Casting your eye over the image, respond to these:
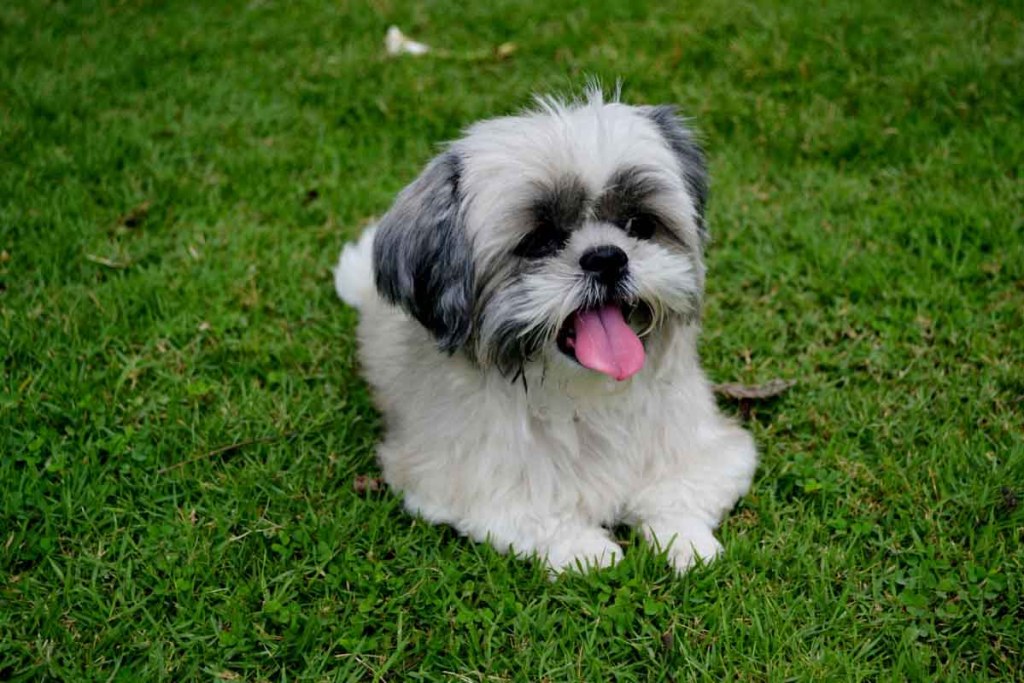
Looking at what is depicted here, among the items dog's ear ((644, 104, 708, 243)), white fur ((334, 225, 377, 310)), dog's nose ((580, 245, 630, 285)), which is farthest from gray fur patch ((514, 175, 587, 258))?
white fur ((334, 225, 377, 310))

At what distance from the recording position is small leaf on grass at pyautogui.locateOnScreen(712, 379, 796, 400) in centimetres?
382

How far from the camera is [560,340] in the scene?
292 cm

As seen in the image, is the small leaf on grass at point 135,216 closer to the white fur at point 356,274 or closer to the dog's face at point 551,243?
the white fur at point 356,274

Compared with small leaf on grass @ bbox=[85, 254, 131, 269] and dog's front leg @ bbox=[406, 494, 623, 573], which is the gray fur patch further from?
small leaf on grass @ bbox=[85, 254, 131, 269]

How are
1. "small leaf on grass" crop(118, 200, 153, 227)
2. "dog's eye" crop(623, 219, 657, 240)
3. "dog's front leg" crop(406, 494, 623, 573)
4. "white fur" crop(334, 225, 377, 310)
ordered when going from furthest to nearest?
"small leaf on grass" crop(118, 200, 153, 227)
"white fur" crop(334, 225, 377, 310)
"dog's front leg" crop(406, 494, 623, 573)
"dog's eye" crop(623, 219, 657, 240)

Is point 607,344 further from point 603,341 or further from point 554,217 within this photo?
point 554,217

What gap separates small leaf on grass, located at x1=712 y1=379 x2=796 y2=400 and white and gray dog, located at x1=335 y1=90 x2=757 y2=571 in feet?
1.06

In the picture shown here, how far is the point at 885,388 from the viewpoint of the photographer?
12.6ft

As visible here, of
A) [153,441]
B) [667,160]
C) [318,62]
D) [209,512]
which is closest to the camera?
[667,160]

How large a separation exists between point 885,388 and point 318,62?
171 inches

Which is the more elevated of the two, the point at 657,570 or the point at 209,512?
the point at 657,570

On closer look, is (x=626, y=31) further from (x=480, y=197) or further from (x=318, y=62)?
(x=480, y=197)

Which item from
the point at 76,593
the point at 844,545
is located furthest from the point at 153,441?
the point at 844,545

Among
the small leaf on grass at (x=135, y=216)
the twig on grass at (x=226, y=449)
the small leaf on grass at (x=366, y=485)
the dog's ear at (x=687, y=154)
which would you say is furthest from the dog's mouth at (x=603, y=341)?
the small leaf on grass at (x=135, y=216)
